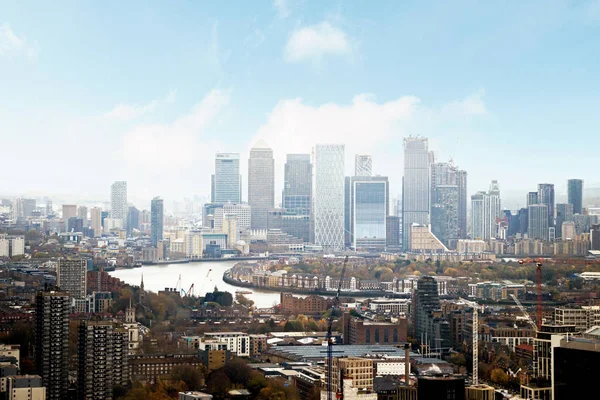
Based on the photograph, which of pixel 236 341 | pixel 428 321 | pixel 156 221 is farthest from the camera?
pixel 156 221

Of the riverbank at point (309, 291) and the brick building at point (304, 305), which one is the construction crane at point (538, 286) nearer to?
the riverbank at point (309, 291)

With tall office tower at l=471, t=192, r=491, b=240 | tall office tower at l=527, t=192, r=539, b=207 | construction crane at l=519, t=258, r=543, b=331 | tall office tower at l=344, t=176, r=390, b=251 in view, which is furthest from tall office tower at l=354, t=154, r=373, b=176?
construction crane at l=519, t=258, r=543, b=331

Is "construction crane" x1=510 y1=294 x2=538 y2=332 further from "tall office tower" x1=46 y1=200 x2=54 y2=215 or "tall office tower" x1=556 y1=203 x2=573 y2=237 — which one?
"tall office tower" x1=46 y1=200 x2=54 y2=215

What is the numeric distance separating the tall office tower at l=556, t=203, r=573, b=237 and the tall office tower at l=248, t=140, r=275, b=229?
14150mm

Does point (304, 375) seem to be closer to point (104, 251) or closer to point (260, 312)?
point (260, 312)

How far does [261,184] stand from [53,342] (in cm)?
2999

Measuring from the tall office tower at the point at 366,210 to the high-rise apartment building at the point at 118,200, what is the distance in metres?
7.95

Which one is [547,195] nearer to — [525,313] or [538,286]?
[538,286]

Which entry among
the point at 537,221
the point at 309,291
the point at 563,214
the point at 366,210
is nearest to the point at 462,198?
the point at 366,210

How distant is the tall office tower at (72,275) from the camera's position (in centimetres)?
1608

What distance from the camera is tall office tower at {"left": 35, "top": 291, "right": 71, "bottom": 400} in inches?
372

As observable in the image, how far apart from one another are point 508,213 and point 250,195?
12.5m

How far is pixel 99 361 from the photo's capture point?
378 inches

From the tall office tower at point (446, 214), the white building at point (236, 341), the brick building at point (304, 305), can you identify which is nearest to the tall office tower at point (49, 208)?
the brick building at point (304, 305)
